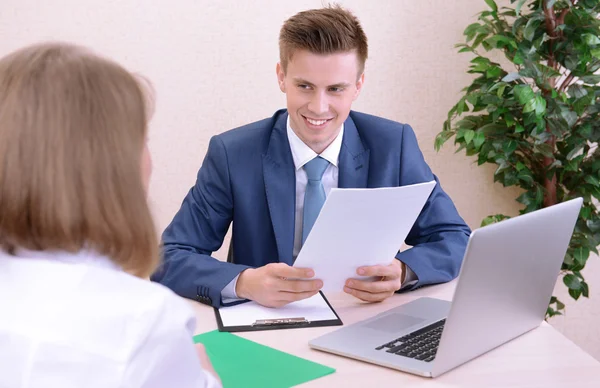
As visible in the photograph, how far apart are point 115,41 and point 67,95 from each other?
2352 millimetres

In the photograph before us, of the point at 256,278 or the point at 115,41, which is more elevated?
the point at 115,41

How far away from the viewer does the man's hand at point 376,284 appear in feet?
5.62

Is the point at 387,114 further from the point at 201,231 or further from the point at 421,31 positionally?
the point at 201,231

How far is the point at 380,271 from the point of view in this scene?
172 cm

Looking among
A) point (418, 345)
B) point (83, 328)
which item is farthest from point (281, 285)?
point (83, 328)

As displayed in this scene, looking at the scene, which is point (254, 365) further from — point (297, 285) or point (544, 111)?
point (544, 111)

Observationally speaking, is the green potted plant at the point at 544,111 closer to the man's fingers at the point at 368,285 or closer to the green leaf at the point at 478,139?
the green leaf at the point at 478,139

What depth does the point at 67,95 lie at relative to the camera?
923 millimetres

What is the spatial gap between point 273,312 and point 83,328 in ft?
2.73

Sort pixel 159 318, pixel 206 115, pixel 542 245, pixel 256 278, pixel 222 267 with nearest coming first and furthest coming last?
1. pixel 159 318
2. pixel 542 245
3. pixel 256 278
4. pixel 222 267
5. pixel 206 115

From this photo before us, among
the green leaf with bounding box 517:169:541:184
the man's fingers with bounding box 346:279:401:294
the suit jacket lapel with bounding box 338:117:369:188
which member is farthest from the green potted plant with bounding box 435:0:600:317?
the man's fingers with bounding box 346:279:401:294

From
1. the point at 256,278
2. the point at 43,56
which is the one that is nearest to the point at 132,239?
the point at 43,56

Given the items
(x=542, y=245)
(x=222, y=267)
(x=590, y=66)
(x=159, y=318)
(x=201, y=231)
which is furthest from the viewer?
(x=590, y=66)

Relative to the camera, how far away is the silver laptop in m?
1.29
